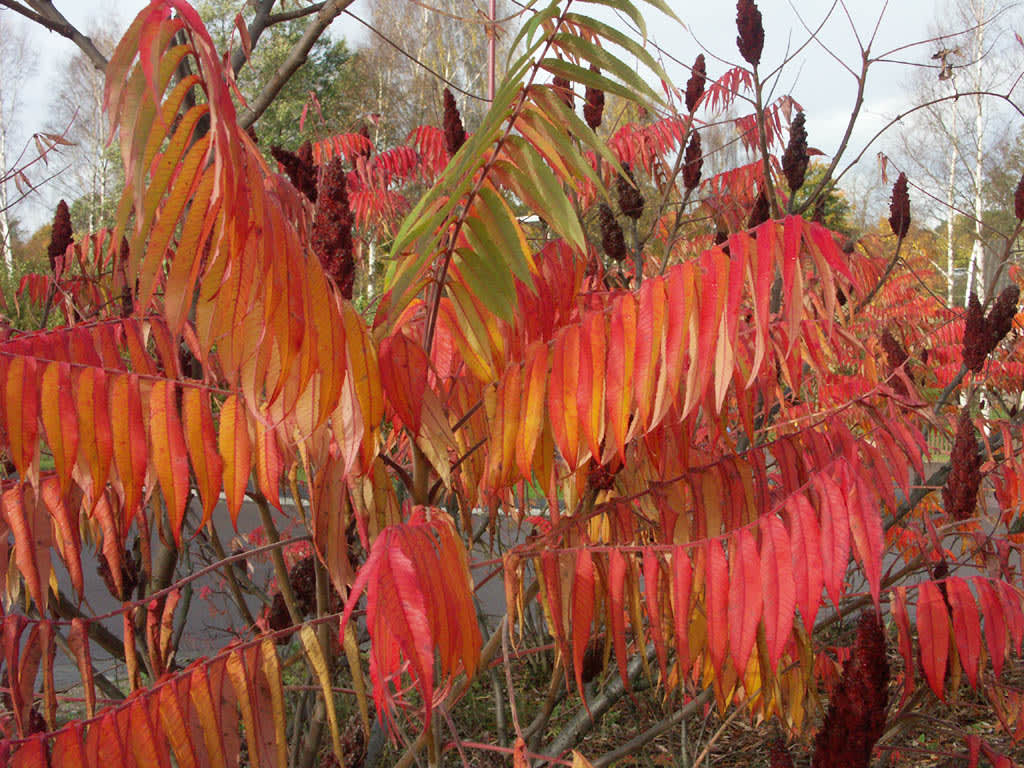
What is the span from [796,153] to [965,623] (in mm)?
1551

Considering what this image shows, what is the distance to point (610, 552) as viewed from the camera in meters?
1.22

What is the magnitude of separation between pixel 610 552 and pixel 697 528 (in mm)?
262

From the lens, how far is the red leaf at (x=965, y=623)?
1340mm

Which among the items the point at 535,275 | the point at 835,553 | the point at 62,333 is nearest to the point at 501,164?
the point at 535,275

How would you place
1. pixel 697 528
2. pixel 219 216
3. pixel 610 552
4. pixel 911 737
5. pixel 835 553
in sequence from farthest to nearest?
pixel 911 737 < pixel 697 528 < pixel 610 552 < pixel 835 553 < pixel 219 216

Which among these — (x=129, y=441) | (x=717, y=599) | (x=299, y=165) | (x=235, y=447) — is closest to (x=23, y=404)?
(x=129, y=441)

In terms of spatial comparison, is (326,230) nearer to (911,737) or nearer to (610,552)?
(610,552)

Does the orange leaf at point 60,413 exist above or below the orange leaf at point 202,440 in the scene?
above

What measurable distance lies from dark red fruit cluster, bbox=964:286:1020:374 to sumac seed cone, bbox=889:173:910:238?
44 cm

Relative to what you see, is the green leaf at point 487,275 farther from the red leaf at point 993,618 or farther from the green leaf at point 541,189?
the red leaf at point 993,618

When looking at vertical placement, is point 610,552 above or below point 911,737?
above

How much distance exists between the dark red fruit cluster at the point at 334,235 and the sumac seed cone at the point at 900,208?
1885 mm

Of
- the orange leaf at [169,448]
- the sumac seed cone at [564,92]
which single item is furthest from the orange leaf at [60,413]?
the sumac seed cone at [564,92]

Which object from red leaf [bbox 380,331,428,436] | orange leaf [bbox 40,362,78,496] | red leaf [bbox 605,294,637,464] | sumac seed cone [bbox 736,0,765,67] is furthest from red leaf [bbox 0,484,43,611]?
sumac seed cone [bbox 736,0,765,67]
